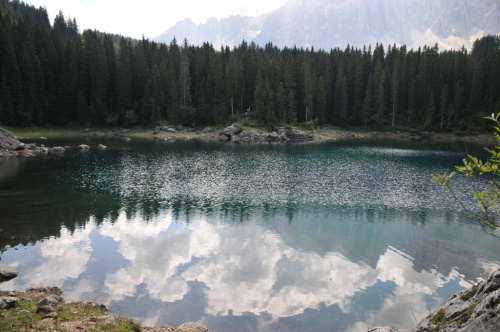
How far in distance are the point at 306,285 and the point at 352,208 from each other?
720 inches

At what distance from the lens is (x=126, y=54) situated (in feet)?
424

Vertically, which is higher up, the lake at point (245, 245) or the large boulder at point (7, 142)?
the large boulder at point (7, 142)

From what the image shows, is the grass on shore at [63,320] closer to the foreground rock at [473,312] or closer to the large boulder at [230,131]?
the foreground rock at [473,312]

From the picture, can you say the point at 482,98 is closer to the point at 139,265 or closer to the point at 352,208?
the point at 352,208

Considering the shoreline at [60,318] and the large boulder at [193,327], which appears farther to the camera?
the large boulder at [193,327]

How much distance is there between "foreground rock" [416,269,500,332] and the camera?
773 centimetres

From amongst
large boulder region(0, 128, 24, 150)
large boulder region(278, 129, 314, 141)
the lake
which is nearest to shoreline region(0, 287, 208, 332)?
the lake

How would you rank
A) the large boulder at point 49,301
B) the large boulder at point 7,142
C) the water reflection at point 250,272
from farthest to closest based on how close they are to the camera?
the large boulder at point 7,142, the water reflection at point 250,272, the large boulder at point 49,301

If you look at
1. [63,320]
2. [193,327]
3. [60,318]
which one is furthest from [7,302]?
[193,327]

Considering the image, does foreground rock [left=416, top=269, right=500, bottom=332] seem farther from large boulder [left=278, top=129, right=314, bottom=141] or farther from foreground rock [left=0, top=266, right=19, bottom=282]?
large boulder [left=278, top=129, right=314, bottom=141]

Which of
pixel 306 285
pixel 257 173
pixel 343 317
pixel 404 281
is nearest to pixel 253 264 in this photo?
pixel 306 285

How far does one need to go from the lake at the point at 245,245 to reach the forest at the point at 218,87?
231 feet

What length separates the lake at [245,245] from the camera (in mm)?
18141

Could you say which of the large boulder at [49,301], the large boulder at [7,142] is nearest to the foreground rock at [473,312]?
the large boulder at [49,301]
